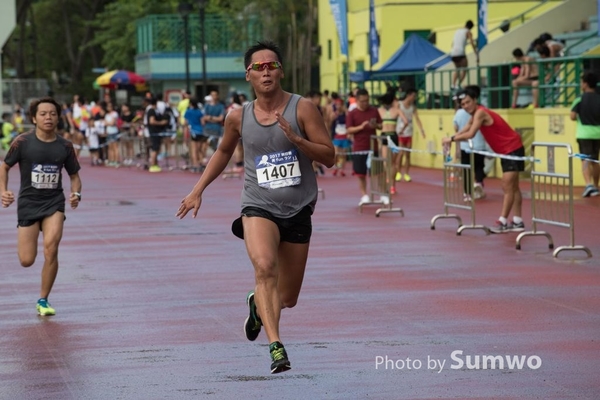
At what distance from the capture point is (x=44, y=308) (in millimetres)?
11586

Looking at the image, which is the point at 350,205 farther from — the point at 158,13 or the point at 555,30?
the point at 158,13

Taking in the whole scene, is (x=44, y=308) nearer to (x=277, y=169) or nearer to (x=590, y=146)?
(x=277, y=169)

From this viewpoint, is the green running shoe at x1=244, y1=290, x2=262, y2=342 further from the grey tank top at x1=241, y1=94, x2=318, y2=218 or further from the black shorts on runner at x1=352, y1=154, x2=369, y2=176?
the black shorts on runner at x1=352, y1=154, x2=369, y2=176

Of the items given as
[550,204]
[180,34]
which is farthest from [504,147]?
[180,34]

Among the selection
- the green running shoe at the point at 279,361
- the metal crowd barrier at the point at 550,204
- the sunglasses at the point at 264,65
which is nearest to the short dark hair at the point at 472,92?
the metal crowd barrier at the point at 550,204

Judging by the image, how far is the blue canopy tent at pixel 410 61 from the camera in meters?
37.9

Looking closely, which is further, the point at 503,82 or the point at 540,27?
the point at 540,27

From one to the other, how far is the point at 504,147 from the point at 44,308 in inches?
299

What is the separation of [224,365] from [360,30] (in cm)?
4010

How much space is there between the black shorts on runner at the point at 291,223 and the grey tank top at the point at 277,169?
0.10 ft

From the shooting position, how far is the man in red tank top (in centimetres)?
1712

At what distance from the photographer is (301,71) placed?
50281mm

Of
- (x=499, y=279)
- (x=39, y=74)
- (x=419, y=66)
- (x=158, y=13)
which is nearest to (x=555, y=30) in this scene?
(x=419, y=66)

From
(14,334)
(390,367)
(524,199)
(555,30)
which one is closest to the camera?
(390,367)
